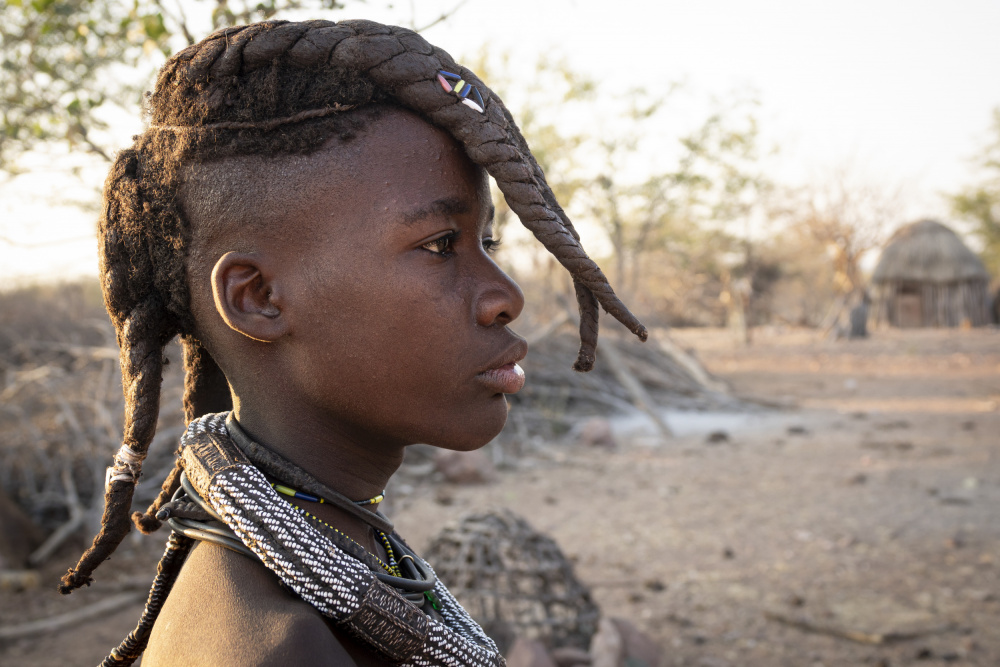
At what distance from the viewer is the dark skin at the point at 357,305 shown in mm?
1168

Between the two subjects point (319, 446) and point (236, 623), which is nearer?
point (236, 623)

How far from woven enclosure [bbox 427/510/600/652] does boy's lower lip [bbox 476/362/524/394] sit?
2.36 meters

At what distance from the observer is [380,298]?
1.17 meters

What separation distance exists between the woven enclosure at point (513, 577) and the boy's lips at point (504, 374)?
7.74 ft

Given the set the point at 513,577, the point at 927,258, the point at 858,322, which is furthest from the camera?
the point at 927,258

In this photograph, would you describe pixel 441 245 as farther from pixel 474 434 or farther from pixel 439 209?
pixel 474 434

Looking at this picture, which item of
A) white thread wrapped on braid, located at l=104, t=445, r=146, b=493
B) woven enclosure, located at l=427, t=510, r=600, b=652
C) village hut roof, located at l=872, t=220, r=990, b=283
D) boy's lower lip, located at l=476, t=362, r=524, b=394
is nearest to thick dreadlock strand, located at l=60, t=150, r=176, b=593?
white thread wrapped on braid, located at l=104, t=445, r=146, b=493

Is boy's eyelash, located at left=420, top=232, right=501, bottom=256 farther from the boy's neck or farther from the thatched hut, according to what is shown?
the thatched hut

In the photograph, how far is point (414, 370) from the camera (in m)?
1.20

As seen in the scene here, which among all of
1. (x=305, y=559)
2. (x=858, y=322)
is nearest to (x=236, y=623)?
(x=305, y=559)

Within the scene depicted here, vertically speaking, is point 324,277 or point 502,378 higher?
point 324,277

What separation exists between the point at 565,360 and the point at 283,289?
385 inches

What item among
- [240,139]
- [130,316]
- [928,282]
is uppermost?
[240,139]

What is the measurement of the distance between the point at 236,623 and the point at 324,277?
1.67ft
